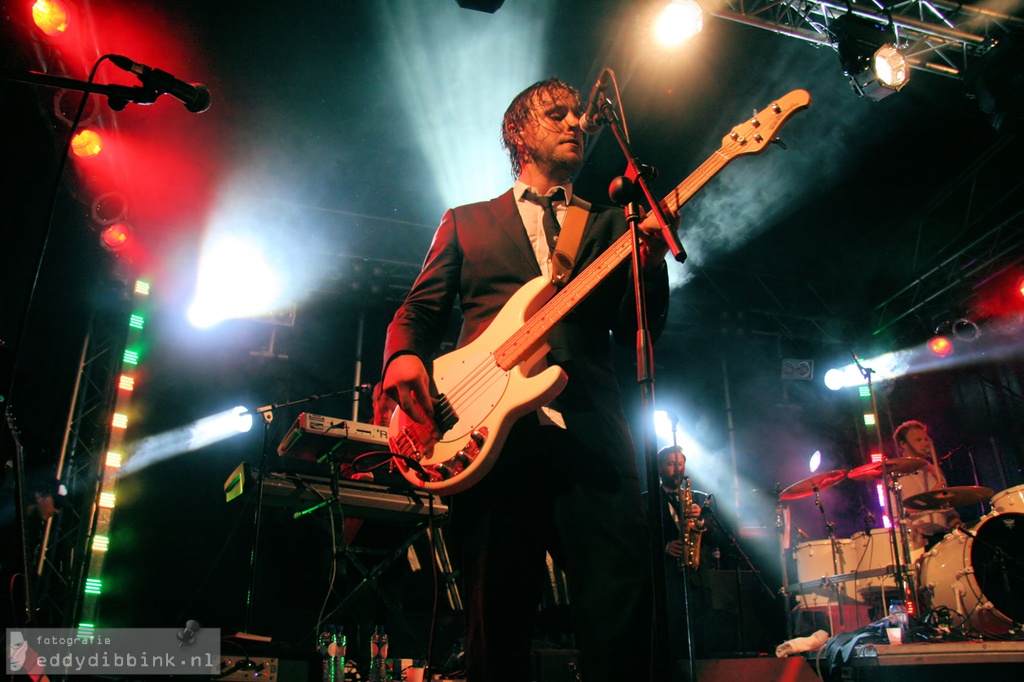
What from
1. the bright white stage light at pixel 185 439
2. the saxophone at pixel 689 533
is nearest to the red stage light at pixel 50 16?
the bright white stage light at pixel 185 439

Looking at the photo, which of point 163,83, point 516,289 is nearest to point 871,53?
point 516,289

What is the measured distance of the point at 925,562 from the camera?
23.3 ft

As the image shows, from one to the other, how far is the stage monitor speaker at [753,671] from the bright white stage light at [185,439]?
225 inches

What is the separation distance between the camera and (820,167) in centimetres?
955

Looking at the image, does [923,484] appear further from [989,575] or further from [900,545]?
[989,575]

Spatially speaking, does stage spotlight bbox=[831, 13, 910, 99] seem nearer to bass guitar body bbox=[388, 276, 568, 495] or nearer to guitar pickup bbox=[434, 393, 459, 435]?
bass guitar body bbox=[388, 276, 568, 495]

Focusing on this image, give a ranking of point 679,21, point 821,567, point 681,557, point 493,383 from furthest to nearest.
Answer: point 821,567 → point 679,21 → point 681,557 → point 493,383

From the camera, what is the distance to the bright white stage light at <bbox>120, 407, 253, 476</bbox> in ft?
26.3

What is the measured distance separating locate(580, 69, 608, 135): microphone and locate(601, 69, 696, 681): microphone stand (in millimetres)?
25

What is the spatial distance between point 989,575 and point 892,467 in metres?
1.64

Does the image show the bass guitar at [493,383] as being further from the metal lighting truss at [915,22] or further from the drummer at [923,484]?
the drummer at [923,484]

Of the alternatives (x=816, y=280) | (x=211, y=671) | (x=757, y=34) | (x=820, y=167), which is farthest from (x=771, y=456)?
(x=211, y=671)

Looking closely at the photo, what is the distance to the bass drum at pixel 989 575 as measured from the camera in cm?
611

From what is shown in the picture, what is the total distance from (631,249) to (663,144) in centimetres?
770
